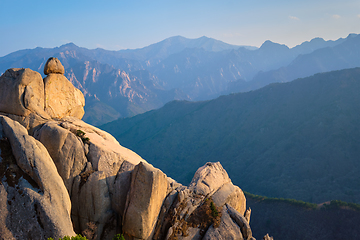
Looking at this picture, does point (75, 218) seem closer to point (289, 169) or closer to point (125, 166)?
point (125, 166)

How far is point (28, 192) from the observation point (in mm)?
21047

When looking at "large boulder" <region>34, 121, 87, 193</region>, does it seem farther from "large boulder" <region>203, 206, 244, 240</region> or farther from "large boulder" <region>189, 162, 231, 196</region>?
"large boulder" <region>203, 206, 244, 240</region>

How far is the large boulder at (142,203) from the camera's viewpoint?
28.2 metres

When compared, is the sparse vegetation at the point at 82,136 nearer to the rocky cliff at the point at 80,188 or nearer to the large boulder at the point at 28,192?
the rocky cliff at the point at 80,188

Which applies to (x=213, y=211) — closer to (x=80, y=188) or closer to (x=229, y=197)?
(x=229, y=197)

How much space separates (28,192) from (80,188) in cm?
786

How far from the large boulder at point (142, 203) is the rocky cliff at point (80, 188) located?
0.37 ft

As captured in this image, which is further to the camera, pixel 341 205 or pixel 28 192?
pixel 341 205

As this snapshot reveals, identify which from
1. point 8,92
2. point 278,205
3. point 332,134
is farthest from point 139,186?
point 332,134

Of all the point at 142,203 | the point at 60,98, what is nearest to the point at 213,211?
the point at 142,203

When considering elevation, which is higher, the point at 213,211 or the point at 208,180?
the point at 208,180

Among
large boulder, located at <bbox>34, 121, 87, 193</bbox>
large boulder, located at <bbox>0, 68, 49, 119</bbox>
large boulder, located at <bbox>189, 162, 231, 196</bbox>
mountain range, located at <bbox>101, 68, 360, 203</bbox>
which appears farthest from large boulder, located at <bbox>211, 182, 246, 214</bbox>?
mountain range, located at <bbox>101, 68, 360, 203</bbox>

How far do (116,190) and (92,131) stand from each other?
11.3m

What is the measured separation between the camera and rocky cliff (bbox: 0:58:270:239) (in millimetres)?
21109
